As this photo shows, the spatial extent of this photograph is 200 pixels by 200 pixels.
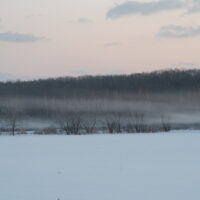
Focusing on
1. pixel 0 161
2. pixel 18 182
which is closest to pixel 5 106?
pixel 0 161

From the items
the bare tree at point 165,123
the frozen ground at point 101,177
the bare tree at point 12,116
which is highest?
the bare tree at point 12,116

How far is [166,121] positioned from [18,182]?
6127cm

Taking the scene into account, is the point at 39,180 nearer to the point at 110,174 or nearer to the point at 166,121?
the point at 110,174

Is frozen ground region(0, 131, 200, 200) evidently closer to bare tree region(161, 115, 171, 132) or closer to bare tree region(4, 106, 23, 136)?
bare tree region(161, 115, 171, 132)

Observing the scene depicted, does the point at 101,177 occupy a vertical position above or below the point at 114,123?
below

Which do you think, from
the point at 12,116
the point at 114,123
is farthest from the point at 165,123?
Result: the point at 12,116

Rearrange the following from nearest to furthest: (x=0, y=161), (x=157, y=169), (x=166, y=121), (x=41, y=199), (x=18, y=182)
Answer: (x=41, y=199) < (x=18, y=182) < (x=157, y=169) < (x=0, y=161) < (x=166, y=121)

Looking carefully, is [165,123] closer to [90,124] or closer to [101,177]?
[90,124]

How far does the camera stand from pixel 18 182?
12953mm

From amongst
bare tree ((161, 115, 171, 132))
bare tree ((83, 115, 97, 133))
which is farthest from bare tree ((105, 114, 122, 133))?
bare tree ((161, 115, 171, 132))

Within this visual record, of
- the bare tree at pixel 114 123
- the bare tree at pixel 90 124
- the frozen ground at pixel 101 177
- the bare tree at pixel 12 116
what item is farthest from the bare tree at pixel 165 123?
the frozen ground at pixel 101 177

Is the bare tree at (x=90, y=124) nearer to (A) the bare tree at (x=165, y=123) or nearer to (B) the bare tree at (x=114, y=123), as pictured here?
(B) the bare tree at (x=114, y=123)

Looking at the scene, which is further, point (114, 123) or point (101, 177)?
point (114, 123)

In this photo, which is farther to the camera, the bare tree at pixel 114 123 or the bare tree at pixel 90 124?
the bare tree at pixel 90 124
